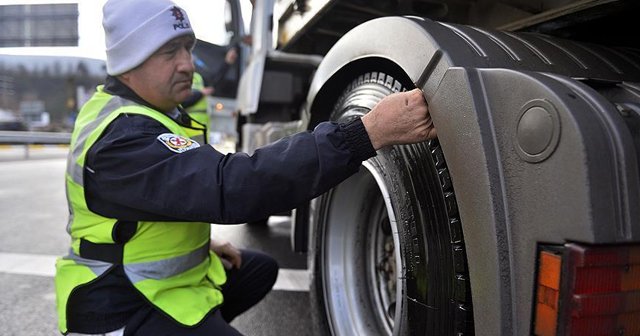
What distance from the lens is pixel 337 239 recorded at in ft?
6.66

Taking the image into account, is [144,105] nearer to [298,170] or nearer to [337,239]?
[298,170]

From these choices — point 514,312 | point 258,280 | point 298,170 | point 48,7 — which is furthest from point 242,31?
point 48,7

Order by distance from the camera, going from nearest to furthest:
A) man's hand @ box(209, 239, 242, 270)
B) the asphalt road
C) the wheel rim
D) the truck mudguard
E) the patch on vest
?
1. the truck mudguard
2. the patch on vest
3. the wheel rim
4. man's hand @ box(209, 239, 242, 270)
5. the asphalt road

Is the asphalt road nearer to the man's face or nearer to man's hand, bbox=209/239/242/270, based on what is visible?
man's hand, bbox=209/239/242/270

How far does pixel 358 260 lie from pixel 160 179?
921 millimetres

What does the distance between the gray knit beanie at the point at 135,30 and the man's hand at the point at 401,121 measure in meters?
0.77

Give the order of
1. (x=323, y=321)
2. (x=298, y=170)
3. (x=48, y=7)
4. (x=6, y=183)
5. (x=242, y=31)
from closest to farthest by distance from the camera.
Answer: (x=298, y=170) < (x=323, y=321) < (x=242, y=31) < (x=6, y=183) < (x=48, y=7)

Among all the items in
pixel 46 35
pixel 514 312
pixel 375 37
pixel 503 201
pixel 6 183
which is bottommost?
pixel 6 183

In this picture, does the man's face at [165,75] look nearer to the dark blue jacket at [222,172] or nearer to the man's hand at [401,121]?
the dark blue jacket at [222,172]

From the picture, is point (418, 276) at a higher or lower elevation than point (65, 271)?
higher

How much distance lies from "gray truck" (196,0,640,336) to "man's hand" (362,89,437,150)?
0.13 feet

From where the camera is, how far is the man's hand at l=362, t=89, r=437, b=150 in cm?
126

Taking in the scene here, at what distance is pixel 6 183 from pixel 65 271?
27.3 feet

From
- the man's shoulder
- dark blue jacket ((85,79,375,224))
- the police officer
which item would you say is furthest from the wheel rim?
the man's shoulder
